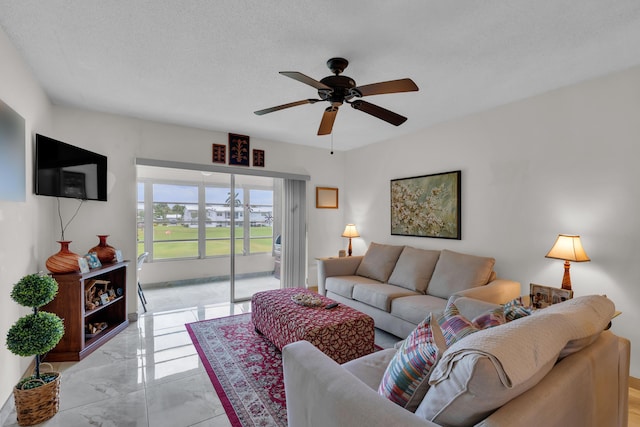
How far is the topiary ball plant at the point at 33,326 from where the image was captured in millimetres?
1802

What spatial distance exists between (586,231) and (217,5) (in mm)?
3275

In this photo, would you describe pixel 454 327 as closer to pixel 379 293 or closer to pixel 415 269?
pixel 379 293

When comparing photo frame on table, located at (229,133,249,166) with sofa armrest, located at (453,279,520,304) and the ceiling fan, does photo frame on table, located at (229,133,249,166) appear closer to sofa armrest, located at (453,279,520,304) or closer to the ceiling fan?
the ceiling fan

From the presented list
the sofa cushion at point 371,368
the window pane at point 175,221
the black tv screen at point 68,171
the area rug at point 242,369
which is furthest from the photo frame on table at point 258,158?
the sofa cushion at point 371,368

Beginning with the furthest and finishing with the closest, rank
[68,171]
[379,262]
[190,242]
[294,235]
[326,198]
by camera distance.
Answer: [190,242], [326,198], [294,235], [379,262], [68,171]

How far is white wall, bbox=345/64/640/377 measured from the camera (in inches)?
93.7

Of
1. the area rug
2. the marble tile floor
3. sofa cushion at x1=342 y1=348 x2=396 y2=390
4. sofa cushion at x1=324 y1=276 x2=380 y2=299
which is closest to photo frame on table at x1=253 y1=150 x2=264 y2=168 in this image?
sofa cushion at x1=324 y1=276 x2=380 y2=299

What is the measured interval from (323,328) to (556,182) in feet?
8.20

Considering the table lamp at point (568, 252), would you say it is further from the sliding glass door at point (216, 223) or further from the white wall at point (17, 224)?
the white wall at point (17, 224)

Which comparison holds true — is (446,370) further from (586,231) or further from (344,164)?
(344,164)

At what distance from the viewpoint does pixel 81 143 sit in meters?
3.36

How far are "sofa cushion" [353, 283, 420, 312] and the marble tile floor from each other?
1.16 ft

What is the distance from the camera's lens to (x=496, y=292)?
2.78 metres

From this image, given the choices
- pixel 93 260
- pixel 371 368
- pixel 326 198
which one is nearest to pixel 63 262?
pixel 93 260
